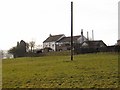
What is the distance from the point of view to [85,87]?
15266 mm

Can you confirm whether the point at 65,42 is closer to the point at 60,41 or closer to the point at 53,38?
the point at 60,41

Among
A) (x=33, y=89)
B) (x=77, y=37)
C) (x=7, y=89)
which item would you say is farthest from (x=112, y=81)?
(x=77, y=37)

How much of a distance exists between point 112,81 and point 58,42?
114 m

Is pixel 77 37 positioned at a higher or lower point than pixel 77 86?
higher

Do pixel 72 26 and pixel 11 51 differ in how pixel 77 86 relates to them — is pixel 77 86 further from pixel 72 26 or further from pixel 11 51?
pixel 11 51

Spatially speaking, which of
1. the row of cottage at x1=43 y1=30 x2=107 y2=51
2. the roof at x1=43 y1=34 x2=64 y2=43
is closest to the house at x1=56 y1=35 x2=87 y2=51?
the row of cottage at x1=43 y1=30 x2=107 y2=51

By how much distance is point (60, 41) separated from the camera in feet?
424

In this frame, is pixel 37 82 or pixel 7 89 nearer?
pixel 7 89

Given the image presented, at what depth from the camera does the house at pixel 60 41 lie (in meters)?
122

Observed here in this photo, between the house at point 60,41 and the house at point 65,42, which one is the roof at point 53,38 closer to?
the house at point 60,41

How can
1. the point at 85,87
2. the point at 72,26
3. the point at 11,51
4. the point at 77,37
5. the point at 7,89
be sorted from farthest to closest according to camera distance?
the point at 77,37 → the point at 11,51 → the point at 72,26 → the point at 7,89 → the point at 85,87

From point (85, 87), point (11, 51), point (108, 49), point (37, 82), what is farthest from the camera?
point (11, 51)

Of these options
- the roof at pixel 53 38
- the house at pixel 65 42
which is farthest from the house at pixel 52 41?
the house at pixel 65 42

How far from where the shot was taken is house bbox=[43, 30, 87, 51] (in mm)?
121500
